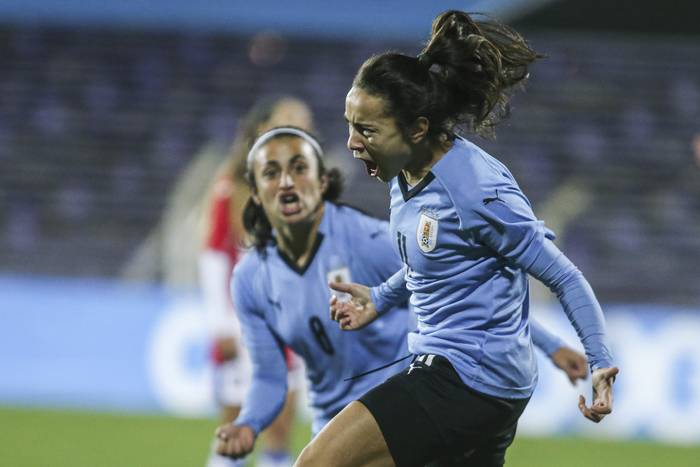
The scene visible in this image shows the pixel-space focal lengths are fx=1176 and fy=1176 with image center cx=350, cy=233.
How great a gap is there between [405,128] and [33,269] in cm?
879

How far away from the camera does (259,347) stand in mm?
4297

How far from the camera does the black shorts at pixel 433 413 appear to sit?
331cm

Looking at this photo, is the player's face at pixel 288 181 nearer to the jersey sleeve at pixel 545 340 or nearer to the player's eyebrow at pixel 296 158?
the player's eyebrow at pixel 296 158

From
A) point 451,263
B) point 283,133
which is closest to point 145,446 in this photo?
point 283,133

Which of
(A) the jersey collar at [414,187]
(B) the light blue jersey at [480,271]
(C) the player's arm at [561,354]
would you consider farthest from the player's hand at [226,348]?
(A) the jersey collar at [414,187]

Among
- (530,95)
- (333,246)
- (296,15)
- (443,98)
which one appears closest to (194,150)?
(296,15)

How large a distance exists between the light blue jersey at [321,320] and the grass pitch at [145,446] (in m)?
3.20

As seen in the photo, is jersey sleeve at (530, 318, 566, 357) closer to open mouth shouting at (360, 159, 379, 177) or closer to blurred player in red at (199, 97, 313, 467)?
open mouth shouting at (360, 159, 379, 177)

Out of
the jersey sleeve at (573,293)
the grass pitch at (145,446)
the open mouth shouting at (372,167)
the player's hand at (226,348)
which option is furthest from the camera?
the grass pitch at (145,446)

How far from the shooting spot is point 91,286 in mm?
10242

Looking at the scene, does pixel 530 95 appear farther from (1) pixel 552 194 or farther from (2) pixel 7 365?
(2) pixel 7 365

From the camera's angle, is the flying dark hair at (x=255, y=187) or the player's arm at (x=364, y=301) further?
the flying dark hair at (x=255, y=187)

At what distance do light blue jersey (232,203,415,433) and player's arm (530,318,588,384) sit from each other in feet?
1.70

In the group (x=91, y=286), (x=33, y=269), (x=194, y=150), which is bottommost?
(x=91, y=286)
